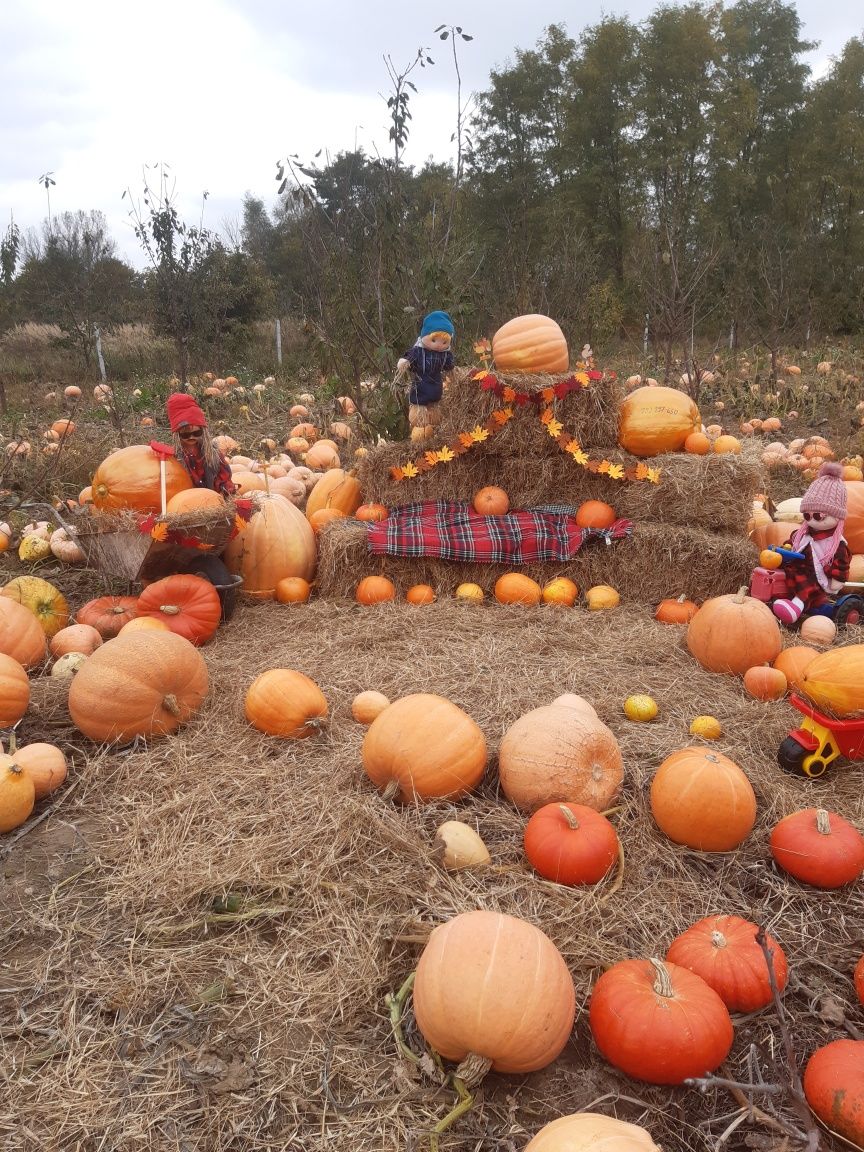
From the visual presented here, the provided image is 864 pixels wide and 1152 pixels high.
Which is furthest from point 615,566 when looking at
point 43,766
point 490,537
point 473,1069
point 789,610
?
point 473,1069

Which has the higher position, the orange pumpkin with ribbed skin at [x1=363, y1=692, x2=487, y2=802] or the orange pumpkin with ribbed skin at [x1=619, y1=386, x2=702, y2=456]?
the orange pumpkin with ribbed skin at [x1=619, y1=386, x2=702, y2=456]

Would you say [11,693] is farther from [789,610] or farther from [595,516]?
[789,610]

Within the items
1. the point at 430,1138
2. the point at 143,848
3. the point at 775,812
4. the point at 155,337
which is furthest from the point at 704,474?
the point at 155,337

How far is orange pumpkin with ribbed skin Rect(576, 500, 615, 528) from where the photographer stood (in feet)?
18.3

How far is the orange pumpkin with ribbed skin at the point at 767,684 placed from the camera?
369 cm

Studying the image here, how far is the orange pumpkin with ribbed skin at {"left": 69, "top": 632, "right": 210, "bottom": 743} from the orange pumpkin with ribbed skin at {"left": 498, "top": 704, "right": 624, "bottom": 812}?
1532 millimetres

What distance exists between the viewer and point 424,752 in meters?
2.74

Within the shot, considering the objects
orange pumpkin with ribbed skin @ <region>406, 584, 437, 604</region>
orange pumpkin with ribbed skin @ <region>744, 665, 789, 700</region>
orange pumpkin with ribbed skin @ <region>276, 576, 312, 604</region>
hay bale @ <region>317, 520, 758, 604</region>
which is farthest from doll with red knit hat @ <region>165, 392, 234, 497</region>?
orange pumpkin with ribbed skin @ <region>744, 665, 789, 700</region>

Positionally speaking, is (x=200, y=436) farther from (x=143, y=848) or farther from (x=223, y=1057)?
(x=223, y=1057)

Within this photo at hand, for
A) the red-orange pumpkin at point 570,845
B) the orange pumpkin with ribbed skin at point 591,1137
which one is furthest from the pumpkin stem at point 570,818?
the orange pumpkin with ribbed skin at point 591,1137

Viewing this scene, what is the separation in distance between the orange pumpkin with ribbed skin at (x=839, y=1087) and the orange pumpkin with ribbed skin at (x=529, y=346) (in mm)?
4822

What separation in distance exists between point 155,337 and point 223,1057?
19853 millimetres

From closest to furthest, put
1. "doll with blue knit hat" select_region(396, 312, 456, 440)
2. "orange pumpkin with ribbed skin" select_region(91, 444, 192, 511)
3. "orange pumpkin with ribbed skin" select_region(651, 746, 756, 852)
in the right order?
"orange pumpkin with ribbed skin" select_region(651, 746, 756, 852)
"orange pumpkin with ribbed skin" select_region(91, 444, 192, 511)
"doll with blue knit hat" select_region(396, 312, 456, 440)

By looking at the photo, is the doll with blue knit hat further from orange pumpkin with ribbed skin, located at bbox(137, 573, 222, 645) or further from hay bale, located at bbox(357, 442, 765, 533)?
orange pumpkin with ribbed skin, located at bbox(137, 573, 222, 645)
